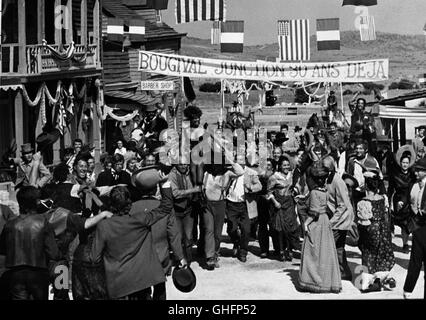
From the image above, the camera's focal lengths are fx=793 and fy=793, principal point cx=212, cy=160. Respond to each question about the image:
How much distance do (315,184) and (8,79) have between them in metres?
11.3

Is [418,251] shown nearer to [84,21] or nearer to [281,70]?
[281,70]

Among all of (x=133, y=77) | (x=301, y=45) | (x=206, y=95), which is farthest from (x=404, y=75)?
(x=301, y=45)

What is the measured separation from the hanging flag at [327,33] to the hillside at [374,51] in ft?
171

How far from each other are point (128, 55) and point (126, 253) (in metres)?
25.9

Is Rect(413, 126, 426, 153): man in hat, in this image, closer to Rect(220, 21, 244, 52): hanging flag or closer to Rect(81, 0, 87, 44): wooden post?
Rect(220, 21, 244, 52): hanging flag

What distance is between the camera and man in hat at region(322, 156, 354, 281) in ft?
31.1

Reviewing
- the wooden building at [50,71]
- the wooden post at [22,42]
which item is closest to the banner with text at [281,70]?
the wooden building at [50,71]

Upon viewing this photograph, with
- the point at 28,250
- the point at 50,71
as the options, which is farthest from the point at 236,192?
the point at 50,71

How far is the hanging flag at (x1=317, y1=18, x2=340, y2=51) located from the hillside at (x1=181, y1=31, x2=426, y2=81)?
52.2 metres

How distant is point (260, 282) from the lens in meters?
9.91

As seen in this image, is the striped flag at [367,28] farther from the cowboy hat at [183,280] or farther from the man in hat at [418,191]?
the cowboy hat at [183,280]

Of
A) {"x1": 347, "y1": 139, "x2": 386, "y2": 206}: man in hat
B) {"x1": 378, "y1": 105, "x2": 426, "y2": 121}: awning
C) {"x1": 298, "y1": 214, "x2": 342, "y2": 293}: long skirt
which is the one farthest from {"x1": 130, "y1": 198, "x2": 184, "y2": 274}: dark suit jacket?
{"x1": 378, "y1": 105, "x2": 426, "y2": 121}: awning

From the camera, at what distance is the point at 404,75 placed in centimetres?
6719

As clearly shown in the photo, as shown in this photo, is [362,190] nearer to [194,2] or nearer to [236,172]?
[236,172]
